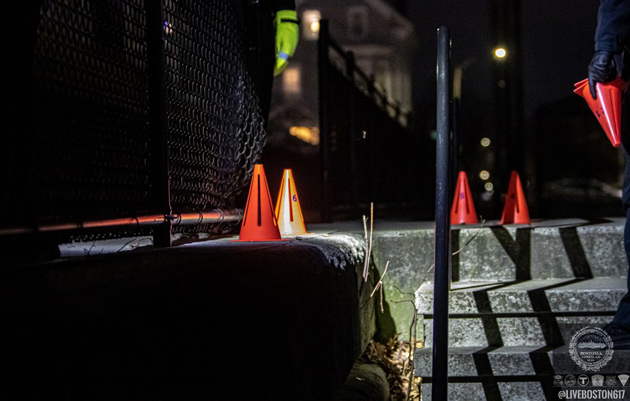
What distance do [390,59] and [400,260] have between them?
63.4 meters

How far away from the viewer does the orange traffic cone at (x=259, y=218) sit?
3941 millimetres

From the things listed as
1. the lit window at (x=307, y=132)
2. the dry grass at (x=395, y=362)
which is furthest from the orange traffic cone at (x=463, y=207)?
the lit window at (x=307, y=132)

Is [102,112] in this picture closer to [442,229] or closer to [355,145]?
[442,229]

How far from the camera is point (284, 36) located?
590 centimetres

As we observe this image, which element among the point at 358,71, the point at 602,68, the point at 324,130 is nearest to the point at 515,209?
the point at 602,68

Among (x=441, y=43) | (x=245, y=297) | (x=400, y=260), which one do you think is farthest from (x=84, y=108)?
(x=400, y=260)

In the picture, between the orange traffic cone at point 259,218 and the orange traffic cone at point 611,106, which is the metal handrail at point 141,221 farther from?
the orange traffic cone at point 611,106

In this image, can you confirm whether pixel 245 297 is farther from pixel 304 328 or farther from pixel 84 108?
pixel 84 108

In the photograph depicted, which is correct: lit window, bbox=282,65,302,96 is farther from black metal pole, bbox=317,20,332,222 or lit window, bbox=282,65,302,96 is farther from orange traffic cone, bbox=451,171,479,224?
orange traffic cone, bbox=451,171,479,224

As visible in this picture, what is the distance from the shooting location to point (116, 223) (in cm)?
255

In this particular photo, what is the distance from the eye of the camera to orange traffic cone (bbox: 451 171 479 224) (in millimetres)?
6266

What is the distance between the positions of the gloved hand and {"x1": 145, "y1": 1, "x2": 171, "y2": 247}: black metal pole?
273 cm

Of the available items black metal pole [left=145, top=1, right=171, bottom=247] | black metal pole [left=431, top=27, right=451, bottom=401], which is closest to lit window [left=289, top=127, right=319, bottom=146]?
black metal pole [left=145, top=1, right=171, bottom=247]

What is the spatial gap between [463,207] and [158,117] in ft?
12.9
